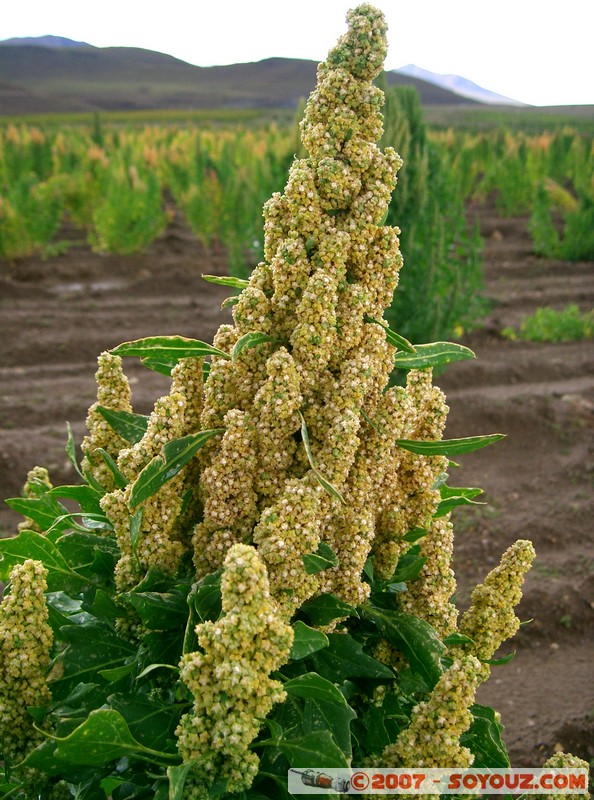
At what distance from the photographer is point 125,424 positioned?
171 centimetres

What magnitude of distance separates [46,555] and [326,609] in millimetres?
619

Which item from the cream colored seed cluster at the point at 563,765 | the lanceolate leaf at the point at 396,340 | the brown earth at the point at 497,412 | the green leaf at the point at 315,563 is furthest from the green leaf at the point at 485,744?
the brown earth at the point at 497,412

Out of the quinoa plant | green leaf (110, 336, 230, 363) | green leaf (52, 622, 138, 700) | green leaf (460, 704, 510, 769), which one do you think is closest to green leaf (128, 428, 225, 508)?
the quinoa plant

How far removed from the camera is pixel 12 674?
4.86ft

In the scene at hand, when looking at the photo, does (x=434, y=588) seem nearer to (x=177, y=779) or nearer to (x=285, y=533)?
(x=285, y=533)

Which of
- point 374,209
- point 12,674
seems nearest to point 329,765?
point 12,674

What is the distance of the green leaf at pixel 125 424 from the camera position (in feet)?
5.57

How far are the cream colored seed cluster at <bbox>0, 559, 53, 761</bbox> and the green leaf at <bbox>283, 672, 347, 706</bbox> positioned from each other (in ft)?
1.60

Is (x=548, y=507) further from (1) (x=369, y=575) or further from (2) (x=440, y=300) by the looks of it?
(1) (x=369, y=575)

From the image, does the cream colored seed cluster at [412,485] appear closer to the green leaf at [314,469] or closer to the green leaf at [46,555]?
the green leaf at [314,469]

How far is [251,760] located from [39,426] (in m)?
5.98

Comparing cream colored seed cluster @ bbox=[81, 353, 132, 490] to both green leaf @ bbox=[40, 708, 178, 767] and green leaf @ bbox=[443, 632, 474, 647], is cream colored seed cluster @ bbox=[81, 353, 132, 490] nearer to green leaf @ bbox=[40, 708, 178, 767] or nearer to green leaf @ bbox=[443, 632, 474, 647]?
green leaf @ bbox=[40, 708, 178, 767]

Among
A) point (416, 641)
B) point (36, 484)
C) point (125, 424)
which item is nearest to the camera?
point (416, 641)

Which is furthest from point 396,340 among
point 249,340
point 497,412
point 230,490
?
point 497,412
